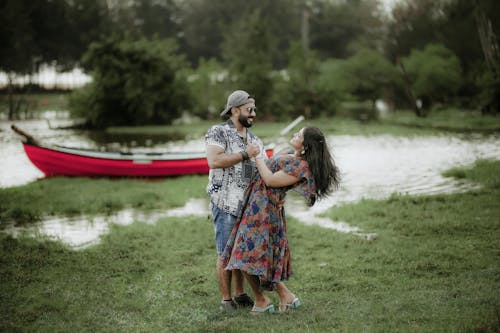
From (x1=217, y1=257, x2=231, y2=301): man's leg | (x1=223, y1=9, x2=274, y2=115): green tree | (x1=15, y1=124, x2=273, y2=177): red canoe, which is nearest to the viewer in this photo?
(x1=217, y1=257, x2=231, y2=301): man's leg

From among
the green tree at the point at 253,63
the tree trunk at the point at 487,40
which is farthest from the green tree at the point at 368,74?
the tree trunk at the point at 487,40

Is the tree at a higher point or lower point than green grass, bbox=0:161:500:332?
higher

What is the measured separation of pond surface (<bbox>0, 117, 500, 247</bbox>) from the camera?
32.8 feet

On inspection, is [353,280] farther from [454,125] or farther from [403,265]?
[454,125]

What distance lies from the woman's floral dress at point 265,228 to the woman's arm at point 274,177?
5 cm

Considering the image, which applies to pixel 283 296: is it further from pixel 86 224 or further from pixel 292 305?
pixel 86 224

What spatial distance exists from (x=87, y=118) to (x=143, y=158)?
58.7ft

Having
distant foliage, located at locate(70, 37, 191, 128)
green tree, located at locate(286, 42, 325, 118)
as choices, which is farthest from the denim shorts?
green tree, located at locate(286, 42, 325, 118)

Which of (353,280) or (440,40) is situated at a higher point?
(440,40)

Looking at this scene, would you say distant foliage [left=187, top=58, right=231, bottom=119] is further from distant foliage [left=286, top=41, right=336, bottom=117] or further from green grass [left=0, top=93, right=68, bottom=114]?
green grass [left=0, top=93, right=68, bottom=114]

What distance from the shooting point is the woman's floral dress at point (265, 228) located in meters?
5.10

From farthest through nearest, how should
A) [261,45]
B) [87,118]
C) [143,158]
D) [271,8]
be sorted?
[271,8] → [261,45] → [87,118] → [143,158]

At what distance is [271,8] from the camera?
8094 centimetres

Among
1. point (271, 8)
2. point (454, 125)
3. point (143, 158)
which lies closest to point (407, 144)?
point (454, 125)
